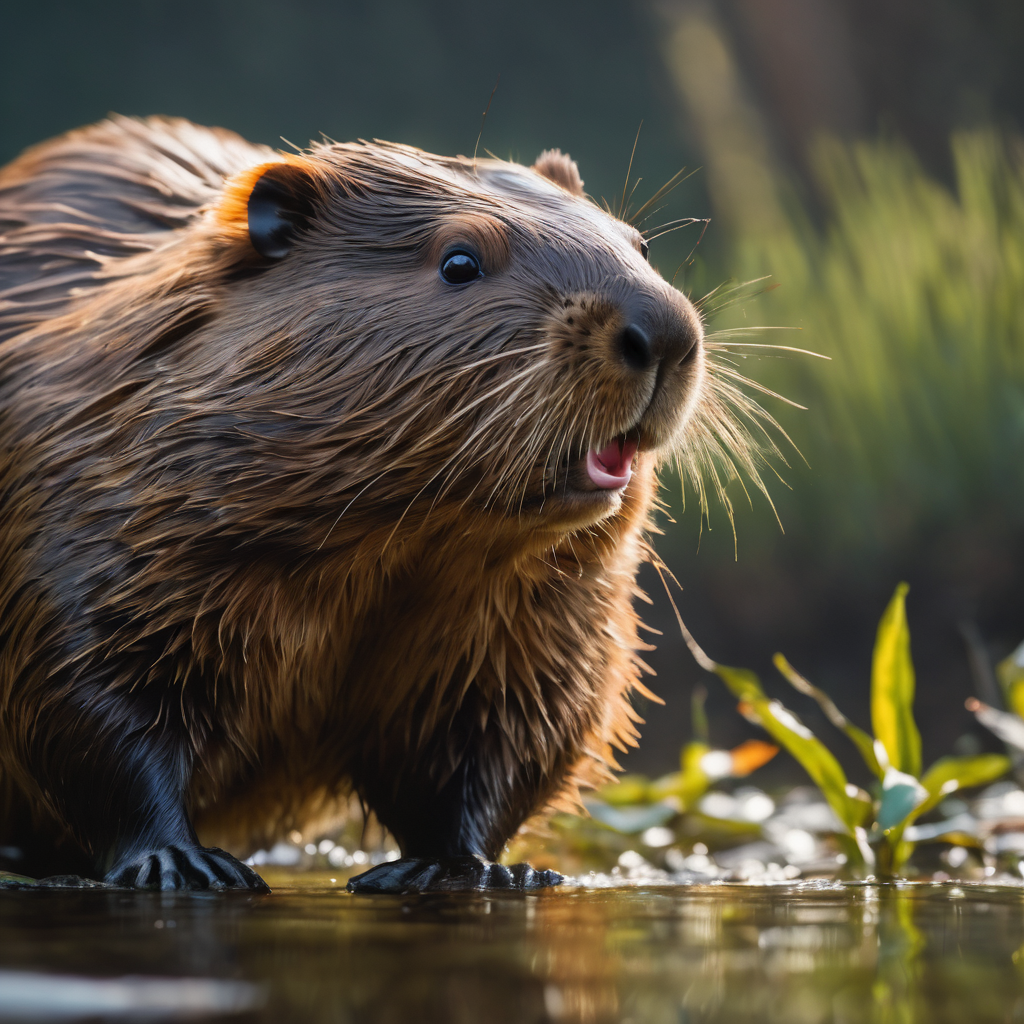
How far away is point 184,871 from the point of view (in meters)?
1.91

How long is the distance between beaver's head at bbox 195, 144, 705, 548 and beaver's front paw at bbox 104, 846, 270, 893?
57 cm

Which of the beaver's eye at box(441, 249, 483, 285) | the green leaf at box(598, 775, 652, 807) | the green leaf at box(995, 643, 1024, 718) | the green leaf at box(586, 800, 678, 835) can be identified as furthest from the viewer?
the green leaf at box(598, 775, 652, 807)

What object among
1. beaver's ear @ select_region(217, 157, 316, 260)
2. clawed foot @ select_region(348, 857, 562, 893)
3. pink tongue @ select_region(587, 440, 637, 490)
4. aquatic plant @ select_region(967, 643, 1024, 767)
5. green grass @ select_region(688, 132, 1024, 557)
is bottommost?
clawed foot @ select_region(348, 857, 562, 893)

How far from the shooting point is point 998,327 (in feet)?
16.1

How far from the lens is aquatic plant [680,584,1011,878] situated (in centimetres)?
254

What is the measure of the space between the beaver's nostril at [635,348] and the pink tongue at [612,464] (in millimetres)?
157

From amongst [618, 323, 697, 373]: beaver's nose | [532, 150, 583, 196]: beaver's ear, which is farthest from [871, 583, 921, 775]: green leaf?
[532, 150, 583, 196]: beaver's ear

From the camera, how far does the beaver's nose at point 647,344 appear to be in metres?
1.93

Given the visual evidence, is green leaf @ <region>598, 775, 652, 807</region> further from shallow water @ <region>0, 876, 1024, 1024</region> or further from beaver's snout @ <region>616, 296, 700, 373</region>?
shallow water @ <region>0, 876, 1024, 1024</region>

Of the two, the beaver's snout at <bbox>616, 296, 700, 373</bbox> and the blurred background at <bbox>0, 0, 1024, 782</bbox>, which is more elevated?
the blurred background at <bbox>0, 0, 1024, 782</bbox>

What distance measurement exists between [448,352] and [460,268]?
174 millimetres

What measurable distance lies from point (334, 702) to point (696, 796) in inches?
51.9

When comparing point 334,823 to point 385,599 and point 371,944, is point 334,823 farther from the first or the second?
point 371,944

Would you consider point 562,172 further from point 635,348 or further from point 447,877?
point 447,877
